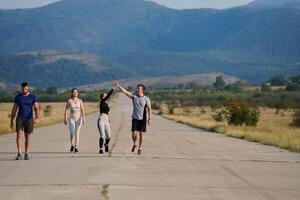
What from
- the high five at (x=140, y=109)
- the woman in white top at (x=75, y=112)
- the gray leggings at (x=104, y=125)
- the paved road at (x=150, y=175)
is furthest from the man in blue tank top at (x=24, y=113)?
the high five at (x=140, y=109)

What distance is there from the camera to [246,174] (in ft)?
52.9

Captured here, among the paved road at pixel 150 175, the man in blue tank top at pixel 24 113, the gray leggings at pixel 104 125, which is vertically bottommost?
the paved road at pixel 150 175

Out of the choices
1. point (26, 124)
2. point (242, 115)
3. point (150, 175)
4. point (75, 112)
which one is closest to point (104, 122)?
point (75, 112)

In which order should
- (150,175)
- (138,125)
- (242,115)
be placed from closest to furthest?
(150,175) < (138,125) < (242,115)

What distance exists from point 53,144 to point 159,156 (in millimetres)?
6274

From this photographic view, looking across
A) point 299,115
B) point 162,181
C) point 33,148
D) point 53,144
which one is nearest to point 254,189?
point 162,181

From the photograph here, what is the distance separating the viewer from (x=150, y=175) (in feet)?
50.0

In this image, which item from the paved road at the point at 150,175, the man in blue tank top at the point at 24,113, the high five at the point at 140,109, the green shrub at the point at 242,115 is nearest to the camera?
the paved road at the point at 150,175

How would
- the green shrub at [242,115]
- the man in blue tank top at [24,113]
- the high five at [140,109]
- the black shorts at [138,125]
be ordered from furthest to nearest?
the green shrub at [242,115]
the black shorts at [138,125]
the high five at [140,109]
the man in blue tank top at [24,113]

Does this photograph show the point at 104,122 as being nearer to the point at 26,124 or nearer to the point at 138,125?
the point at 138,125

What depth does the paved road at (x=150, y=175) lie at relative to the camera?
41.1ft

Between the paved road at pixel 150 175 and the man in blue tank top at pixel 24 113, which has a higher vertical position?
the man in blue tank top at pixel 24 113

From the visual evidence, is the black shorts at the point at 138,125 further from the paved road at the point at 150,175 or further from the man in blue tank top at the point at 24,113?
the man in blue tank top at the point at 24,113

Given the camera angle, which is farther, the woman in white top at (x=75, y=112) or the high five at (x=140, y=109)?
the woman in white top at (x=75, y=112)
